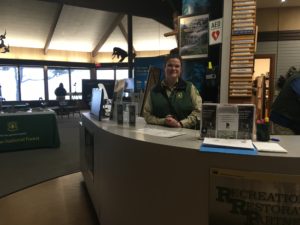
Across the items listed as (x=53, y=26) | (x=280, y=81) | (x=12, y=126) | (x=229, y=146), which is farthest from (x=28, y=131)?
(x=53, y=26)

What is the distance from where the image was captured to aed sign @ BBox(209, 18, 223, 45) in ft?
11.1

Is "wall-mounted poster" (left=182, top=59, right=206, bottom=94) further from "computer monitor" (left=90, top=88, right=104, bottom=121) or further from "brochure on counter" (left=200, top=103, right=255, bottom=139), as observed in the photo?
"brochure on counter" (left=200, top=103, right=255, bottom=139)

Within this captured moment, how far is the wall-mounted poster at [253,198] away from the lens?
1.22 m

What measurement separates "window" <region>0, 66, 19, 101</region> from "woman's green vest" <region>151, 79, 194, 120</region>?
12576 millimetres

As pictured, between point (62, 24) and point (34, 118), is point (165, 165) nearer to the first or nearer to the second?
point (34, 118)

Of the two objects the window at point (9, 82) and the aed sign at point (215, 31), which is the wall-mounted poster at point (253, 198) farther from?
the window at point (9, 82)

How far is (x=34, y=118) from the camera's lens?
231 inches

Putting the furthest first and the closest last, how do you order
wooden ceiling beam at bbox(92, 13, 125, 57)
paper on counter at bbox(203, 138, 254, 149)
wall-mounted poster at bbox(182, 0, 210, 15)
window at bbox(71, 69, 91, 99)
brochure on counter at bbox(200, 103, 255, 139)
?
window at bbox(71, 69, 91, 99), wooden ceiling beam at bbox(92, 13, 125, 57), wall-mounted poster at bbox(182, 0, 210, 15), brochure on counter at bbox(200, 103, 255, 139), paper on counter at bbox(203, 138, 254, 149)

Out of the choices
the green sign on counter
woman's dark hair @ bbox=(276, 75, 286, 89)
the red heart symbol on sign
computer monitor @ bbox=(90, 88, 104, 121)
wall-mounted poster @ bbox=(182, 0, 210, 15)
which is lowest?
the green sign on counter

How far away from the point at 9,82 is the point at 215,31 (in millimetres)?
12475

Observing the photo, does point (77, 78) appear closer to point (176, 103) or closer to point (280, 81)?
point (280, 81)

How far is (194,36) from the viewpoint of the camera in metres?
3.76

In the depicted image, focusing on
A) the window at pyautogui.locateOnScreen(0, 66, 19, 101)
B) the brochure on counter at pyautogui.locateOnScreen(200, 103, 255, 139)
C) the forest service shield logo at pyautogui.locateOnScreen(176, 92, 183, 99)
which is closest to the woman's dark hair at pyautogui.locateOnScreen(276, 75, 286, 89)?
the forest service shield logo at pyautogui.locateOnScreen(176, 92, 183, 99)

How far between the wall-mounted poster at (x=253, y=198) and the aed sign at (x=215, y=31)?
8.31 ft
